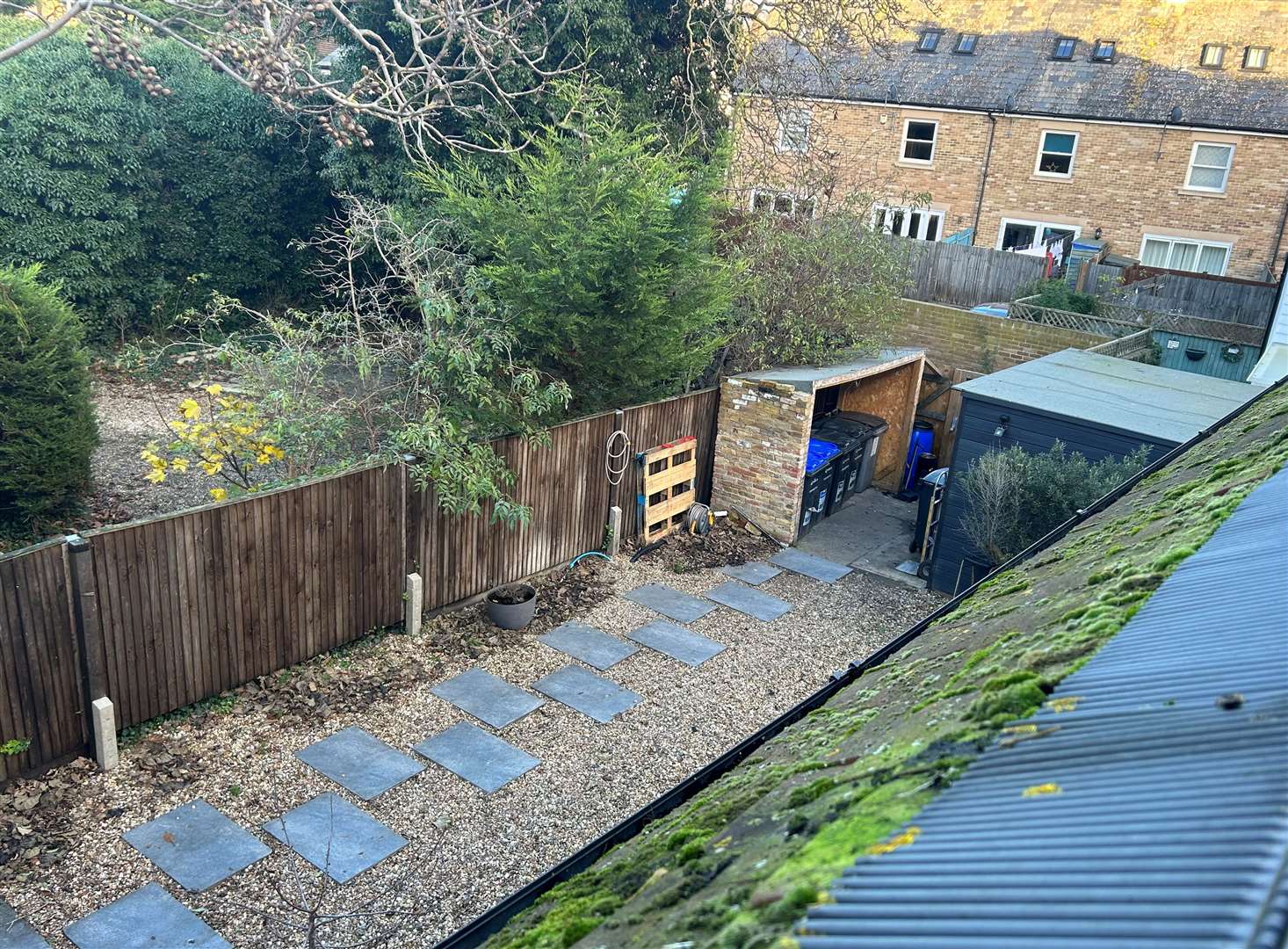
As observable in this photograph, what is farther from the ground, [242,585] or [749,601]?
[242,585]

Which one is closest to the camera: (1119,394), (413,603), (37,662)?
(37,662)

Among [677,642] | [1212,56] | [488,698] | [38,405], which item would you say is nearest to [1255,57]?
[1212,56]

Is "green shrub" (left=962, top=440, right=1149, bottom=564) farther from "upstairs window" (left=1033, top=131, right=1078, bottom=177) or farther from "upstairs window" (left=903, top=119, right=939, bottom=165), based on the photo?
"upstairs window" (left=903, top=119, right=939, bottom=165)

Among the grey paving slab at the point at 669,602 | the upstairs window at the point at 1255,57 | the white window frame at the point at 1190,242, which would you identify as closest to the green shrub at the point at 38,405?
the grey paving slab at the point at 669,602

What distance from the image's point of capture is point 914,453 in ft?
57.6

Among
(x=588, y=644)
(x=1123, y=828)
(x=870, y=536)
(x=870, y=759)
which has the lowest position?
(x=870, y=536)

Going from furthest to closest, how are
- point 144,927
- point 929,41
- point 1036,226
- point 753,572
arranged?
1. point 929,41
2. point 1036,226
3. point 753,572
4. point 144,927

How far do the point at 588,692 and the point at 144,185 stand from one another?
15.1m

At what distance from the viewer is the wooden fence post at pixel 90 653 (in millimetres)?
7238

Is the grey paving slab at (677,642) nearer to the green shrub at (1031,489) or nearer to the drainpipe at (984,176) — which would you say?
the green shrub at (1031,489)

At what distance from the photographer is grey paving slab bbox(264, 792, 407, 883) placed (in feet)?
22.6

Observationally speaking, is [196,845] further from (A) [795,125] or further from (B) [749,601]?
(A) [795,125]

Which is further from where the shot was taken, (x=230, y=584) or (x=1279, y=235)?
(x=1279, y=235)

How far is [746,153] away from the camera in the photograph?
1875 centimetres
